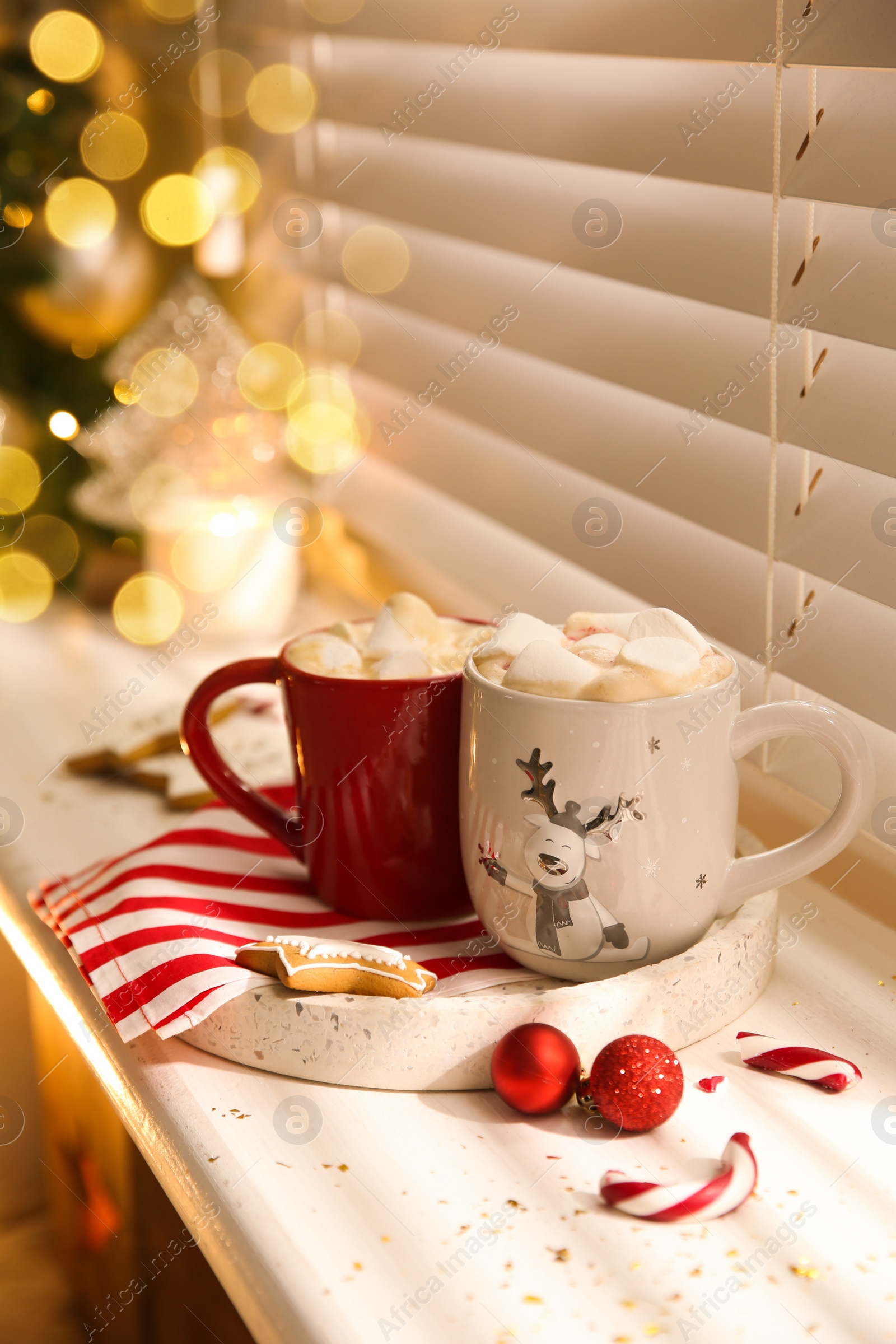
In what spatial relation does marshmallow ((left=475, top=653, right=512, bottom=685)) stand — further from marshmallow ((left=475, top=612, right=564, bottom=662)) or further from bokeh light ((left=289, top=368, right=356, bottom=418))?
bokeh light ((left=289, top=368, right=356, bottom=418))

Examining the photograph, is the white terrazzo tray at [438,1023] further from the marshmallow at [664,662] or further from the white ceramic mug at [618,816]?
the marshmallow at [664,662]

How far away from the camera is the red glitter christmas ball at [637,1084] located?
604 millimetres

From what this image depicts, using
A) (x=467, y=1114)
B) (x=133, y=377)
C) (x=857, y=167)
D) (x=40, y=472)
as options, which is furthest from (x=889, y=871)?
(x=40, y=472)

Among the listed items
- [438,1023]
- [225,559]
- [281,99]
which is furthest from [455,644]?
[281,99]

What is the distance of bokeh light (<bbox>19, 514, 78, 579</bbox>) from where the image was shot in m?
1.49

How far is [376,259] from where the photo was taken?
1329 millimetres

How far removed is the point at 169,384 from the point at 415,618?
70 centimetres

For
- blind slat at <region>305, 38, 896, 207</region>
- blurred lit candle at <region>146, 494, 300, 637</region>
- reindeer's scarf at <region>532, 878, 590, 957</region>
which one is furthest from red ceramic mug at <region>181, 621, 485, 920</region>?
blurred lit candle at <region>146, 494, 300, 637</region>

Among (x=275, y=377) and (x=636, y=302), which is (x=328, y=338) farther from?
(x=636, y=302)

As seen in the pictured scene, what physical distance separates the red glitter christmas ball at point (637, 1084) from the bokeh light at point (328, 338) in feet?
3.31

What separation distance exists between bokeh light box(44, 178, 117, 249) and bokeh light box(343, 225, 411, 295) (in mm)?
347

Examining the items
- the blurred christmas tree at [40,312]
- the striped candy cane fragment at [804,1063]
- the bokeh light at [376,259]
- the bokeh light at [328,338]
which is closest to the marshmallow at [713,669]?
the striped candy cane fragment at [804,1063]

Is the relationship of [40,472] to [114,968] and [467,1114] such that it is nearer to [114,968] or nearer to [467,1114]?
[114,968]

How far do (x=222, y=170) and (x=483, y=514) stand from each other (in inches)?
28.0
